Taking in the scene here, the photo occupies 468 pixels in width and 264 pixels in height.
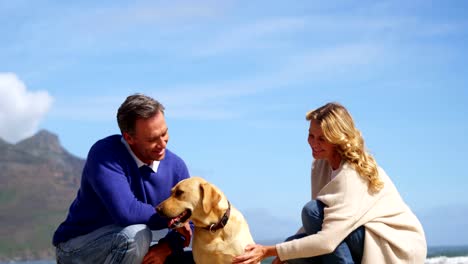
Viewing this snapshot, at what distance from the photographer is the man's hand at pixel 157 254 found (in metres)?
5.36

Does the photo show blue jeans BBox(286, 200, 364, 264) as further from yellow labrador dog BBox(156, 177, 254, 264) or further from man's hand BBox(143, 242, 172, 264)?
man's hand BBox(143, 242, 172, 264)

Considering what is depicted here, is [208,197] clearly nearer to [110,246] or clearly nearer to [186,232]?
[186,232]

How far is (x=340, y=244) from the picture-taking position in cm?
525

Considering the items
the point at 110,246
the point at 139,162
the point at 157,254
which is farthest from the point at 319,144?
the point at 110,246

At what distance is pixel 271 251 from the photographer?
17.4 ft

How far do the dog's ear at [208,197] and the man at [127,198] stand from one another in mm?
380

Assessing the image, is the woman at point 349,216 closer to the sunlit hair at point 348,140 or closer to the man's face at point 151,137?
the sunlit hair at point 348,140

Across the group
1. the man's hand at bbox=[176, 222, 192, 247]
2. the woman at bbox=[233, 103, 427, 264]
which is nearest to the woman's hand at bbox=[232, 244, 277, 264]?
the woman at bbox=[233, 103, 427, 264]

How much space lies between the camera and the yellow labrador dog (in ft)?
16.8

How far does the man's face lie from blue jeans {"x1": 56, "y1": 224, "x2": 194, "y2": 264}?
0.59 meters

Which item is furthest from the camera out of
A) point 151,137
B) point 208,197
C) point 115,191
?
point 151,137

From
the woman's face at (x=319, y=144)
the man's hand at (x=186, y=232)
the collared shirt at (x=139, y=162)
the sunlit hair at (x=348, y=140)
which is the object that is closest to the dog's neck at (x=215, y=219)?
the man's hand at (x=186, y=232)

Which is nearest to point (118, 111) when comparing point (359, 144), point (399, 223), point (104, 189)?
point (104, 189)

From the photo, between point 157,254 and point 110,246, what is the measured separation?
0.39m
